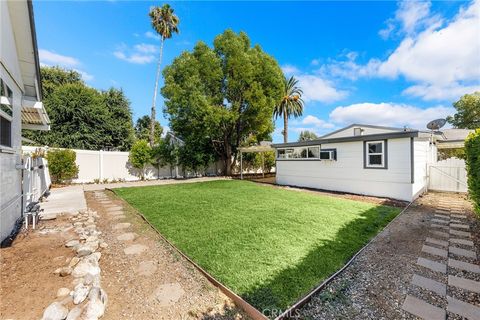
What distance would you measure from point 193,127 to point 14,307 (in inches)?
514

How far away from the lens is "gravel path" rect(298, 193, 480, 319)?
7.26 ft

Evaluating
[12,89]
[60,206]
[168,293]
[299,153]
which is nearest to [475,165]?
[168,293]

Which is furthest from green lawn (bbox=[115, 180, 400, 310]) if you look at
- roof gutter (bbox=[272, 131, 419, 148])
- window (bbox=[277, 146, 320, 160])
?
window (bbox=[277, 146, 320, 160])

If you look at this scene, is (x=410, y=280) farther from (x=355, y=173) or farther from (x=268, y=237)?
(x=355, y=173)

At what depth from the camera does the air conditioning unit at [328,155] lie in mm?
10005

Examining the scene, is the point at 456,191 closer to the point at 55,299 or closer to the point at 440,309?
the point at 440,309

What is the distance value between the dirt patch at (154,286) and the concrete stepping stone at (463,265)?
3459mm

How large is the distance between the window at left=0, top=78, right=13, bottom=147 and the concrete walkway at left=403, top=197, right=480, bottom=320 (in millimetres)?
6806

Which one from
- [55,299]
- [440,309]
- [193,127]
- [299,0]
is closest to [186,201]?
[55,299]

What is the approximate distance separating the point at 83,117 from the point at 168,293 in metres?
20.6

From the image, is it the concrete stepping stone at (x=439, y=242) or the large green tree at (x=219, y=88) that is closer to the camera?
the concrete stepping stone at (x=439, y=242)

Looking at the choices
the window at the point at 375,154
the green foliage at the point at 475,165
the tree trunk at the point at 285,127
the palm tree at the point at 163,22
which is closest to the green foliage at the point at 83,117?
the palm tree at the point at 163,22

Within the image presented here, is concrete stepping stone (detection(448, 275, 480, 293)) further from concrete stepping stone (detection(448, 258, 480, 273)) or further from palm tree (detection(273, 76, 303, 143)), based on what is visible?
palm tree (detection(273, 76, 303, 143))

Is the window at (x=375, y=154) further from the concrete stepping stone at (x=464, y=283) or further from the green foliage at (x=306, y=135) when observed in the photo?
the green foliage at (x=306, y=135)
